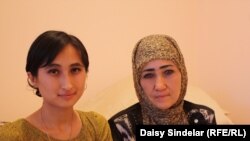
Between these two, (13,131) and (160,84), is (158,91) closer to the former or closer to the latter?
(160,84)

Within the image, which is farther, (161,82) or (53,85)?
(161,82)

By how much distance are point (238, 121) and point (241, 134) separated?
948 millimetres

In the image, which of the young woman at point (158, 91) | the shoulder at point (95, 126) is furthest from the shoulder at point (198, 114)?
the shoulder at point (95, 126)

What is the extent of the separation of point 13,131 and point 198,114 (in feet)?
2.55

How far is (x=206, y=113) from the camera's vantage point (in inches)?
52.1

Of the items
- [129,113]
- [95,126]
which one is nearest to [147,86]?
[129,113]

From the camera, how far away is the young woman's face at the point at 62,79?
0.88 meters

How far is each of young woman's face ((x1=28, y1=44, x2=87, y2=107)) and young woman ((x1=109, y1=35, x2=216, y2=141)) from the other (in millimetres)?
340

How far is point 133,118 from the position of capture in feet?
4.18

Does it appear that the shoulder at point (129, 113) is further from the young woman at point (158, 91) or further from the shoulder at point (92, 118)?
the shoulder at point (92, 118)

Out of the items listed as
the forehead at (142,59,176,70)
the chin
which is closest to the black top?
the chin

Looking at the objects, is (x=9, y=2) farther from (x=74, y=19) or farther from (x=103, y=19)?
(x=103, y=19)

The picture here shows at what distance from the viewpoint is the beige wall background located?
5.37 feet

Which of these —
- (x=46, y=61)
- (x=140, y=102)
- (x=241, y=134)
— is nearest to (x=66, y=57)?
(x=46, y=61)
